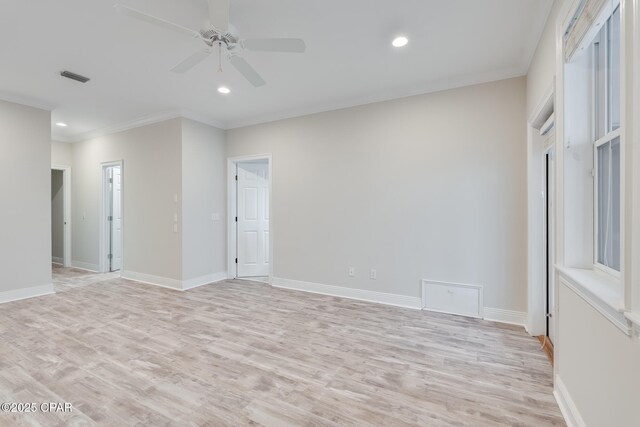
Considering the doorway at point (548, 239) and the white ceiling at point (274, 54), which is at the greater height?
the white ceiling at point (274, 54)

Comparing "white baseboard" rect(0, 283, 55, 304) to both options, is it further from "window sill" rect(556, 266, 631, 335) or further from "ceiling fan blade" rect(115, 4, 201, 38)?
"window sill" rect(556, 266, 631, 335)

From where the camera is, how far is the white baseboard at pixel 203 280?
4.49 meters

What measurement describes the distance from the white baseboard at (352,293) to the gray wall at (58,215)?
5.13 m

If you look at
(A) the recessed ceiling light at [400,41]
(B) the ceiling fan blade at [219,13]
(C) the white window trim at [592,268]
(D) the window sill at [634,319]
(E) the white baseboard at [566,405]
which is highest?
(A) the recessed ceiling light at [400,41]

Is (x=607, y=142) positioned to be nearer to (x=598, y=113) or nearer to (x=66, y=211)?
(x=598, y=113)

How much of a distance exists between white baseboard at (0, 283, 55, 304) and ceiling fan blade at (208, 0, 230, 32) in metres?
4.59

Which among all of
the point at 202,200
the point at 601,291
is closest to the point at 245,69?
the point at 601,291

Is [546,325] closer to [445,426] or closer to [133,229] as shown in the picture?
[445,426]

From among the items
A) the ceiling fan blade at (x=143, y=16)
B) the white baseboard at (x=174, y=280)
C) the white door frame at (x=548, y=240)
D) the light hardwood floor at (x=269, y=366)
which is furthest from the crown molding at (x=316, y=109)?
the light hardwood floor at (x=269, y=366)

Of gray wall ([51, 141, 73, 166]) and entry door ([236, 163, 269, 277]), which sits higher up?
gray wall ([51, 141, 73, 166])

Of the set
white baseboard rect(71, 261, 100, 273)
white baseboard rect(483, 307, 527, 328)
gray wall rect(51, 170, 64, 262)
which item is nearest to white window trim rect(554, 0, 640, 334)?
white baseboard rect(483, 307, 527, 328)

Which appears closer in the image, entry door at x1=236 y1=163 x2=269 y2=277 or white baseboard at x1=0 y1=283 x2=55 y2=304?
white baseboard at x1=0 y1=283 x2=55 y2=304

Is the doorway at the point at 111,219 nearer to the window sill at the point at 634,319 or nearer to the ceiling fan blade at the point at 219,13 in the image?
the ceiling fan blade at the point at 219,13

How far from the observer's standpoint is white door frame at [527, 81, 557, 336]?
2.80 meters
